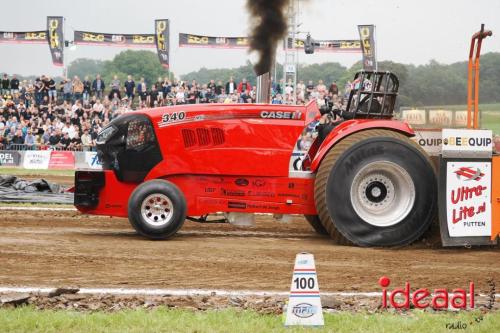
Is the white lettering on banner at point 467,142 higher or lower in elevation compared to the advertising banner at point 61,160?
higher

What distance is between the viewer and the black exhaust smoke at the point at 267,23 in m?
12.3

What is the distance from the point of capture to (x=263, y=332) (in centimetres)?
548

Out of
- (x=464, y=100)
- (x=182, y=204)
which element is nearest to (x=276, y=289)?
(x=182, y=204)

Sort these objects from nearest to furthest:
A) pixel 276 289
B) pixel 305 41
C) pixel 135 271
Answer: pixel 276 289, pixel 135 271, pixel 305 41

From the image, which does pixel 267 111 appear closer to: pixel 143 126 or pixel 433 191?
pixel 143 126

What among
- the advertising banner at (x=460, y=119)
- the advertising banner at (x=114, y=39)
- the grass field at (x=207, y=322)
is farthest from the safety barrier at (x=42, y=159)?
the grass field at (x=207, y=322)

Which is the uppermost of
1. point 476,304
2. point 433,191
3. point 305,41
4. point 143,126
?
point 305,41

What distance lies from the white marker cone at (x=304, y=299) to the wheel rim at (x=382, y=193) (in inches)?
153

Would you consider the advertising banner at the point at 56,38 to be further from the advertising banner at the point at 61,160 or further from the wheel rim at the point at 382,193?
the wheel rim at the point at 382,193

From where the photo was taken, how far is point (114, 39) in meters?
36.9

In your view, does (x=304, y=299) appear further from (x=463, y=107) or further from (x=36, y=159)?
(x=36, y=159)

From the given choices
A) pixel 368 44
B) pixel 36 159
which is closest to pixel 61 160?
pixel 36 159

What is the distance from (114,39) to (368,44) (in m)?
12.2

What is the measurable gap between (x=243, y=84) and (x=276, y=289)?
22.4 meters
